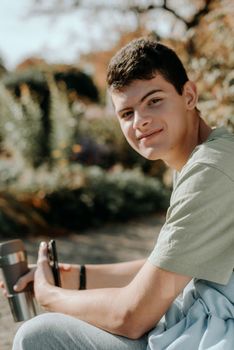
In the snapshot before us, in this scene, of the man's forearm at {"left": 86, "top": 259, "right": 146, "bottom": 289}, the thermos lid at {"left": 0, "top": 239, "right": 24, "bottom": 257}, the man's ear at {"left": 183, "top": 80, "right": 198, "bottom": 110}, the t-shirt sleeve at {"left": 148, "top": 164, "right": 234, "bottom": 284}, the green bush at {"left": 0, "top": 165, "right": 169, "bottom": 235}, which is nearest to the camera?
the t-shirt sleeve at {"left": 148, "top": 164, "right": 234, "bottom": 284}

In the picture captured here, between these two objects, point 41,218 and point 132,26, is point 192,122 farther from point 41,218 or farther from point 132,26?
point 132,26

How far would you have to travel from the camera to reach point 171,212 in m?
1.58

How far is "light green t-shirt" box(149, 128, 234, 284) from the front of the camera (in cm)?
151

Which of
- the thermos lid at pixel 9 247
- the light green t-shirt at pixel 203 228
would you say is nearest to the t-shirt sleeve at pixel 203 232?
the light green t-shirt at pixel 203 228

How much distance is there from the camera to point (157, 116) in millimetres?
1832

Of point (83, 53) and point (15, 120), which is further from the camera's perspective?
point (83, 53)

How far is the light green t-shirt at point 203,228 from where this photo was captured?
1506 millimetres

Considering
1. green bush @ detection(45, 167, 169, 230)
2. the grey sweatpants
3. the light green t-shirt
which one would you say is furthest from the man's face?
green bush @ detection(45, 167, 169, 230)

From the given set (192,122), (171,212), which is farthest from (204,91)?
(171,212)

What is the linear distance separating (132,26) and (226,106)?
6301mm

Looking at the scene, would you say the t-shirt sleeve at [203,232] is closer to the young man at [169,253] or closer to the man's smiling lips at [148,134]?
the young man at [169,253]

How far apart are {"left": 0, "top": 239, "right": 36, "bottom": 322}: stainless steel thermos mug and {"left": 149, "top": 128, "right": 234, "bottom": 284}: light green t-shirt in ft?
2.70

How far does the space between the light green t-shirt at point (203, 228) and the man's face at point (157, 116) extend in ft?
1.01

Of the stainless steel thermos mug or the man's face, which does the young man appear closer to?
the man's face
